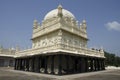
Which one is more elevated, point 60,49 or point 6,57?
point 60,49

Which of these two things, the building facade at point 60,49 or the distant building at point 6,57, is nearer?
the building facade at point 60,49

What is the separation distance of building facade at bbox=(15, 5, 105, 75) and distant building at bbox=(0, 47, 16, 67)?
353 inches

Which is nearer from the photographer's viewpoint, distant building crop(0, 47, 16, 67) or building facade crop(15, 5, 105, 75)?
building facade crop(15, 5, 105, 75)

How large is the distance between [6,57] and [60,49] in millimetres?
27755

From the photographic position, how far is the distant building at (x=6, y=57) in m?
43.3

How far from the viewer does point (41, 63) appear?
27.8 meters

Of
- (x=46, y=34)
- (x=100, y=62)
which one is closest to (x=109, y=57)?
(x=100, y=62)

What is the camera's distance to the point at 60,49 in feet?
67.4

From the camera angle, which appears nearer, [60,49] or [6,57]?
[60,49]

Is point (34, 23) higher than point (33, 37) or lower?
higher

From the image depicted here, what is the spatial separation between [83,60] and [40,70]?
8013 mm

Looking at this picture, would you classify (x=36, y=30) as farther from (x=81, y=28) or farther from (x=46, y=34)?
(x=81, y=28)

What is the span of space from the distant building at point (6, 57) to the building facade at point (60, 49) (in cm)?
897

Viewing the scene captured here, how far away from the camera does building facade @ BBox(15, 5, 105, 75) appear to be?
74.2ft
